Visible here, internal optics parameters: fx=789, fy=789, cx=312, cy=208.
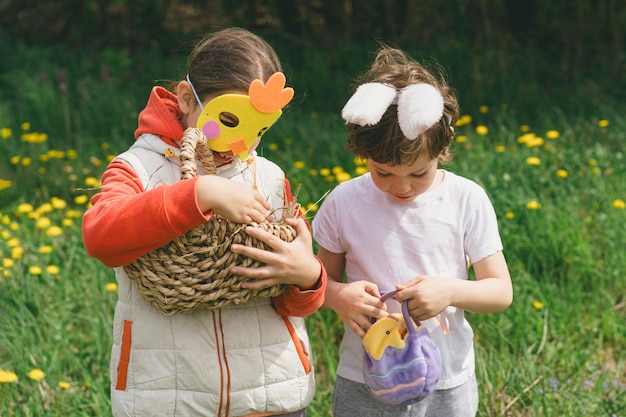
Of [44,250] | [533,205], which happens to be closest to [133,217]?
[44,250]

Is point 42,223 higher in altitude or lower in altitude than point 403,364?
lower

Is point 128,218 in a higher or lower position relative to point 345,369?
higher

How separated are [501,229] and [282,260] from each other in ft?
5.78

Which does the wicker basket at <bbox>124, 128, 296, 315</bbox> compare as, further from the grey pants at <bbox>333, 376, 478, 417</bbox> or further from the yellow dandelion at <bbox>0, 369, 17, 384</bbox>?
the yellow dandelion at <bbox>0, 369, 17, 384</bbox>

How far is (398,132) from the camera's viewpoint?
1.75 meters

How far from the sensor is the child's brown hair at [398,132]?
69.3 inches

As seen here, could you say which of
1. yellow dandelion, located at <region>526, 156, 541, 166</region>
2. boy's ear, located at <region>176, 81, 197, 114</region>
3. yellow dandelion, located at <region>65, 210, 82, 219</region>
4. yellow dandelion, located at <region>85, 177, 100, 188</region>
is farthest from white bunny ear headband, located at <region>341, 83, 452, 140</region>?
yellow dandelion, located at <region>85, 177, 100, 188</region>

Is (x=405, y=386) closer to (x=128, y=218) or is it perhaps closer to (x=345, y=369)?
(x=345, y=369)

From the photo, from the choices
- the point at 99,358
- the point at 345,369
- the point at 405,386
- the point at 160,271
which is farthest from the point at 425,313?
the point at 99,358

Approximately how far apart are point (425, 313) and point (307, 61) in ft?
15.1

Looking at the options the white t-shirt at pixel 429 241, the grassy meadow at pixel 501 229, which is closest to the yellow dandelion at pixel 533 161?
the grassy meadow at pixel 501 229

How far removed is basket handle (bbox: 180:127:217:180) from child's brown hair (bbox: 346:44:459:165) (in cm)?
36

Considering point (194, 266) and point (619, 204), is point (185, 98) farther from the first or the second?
point (619, 204)

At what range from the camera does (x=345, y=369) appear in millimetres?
1998
